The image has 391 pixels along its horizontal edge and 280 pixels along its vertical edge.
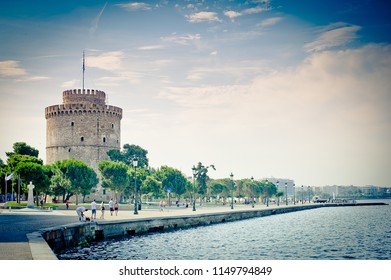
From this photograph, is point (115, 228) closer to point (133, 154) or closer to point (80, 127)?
point (80, 127)

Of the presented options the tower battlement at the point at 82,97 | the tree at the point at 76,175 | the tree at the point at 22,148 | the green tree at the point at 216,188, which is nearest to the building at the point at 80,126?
the tower battlement at the point at 82,97

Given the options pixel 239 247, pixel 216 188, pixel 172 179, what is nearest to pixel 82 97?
pixel 172 179

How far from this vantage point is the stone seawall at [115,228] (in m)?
19.6

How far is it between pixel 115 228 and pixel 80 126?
4628 cm

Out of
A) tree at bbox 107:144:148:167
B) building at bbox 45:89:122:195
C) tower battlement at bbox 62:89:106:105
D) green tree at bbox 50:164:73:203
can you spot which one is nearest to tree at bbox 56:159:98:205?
green tree at bbox 50:164:73:203

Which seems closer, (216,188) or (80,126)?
(80,126)

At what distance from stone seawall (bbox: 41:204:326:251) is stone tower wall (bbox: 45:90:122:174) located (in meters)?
33.4

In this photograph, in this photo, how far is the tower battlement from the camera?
69188mm

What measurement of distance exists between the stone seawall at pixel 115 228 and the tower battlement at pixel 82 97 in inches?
1361

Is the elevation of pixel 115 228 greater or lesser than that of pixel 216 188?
lesser

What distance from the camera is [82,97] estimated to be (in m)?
69.2

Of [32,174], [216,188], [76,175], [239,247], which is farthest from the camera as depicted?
[216,188]

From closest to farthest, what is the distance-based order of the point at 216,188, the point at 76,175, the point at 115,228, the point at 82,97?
the point at 115,228 → the point at 76,175 → the point at 82,97 → the point at 216,188

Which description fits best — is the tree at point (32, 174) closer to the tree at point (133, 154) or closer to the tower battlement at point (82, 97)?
the tower battlement at point (82, 97)
